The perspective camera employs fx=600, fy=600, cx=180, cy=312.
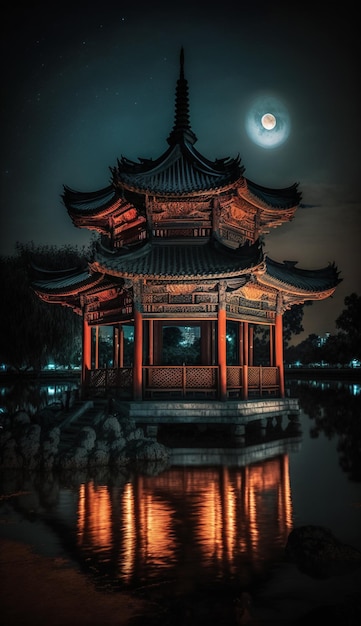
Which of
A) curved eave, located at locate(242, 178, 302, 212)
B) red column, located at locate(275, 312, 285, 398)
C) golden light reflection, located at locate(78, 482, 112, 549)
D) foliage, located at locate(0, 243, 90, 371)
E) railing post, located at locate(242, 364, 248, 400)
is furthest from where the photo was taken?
foliage, located at locate(0, 243, 90, 371)

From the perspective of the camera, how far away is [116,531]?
29.2ft

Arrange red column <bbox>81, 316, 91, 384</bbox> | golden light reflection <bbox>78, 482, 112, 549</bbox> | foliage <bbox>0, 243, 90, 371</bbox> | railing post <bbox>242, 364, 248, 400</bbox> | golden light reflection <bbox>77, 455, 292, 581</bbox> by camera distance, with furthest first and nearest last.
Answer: foliage <bbox>0, 243, 90, 371</bbox>
red column <bbox>81, 316, 91, 384</bbox>
railing post <bbox>242, 364, 248, 400</bbox>
golden light reflection <bbox>78, 482, 112, 549</bbox>
golden light reflection <bbox>77, 455, 292, 581</bbox>

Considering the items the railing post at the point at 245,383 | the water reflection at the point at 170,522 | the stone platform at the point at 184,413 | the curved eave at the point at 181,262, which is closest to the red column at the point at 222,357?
the stone platform at the point at 184,413

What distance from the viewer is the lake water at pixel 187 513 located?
24.1 ft

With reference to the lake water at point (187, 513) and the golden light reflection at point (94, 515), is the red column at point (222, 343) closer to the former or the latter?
the lake water at point (187, 513)

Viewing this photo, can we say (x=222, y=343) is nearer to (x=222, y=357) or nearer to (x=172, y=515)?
(x=222, y=357)

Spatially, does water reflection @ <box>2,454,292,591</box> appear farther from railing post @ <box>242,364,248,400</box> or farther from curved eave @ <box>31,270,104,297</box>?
curved eave @ <box>31,270,104,297</box>

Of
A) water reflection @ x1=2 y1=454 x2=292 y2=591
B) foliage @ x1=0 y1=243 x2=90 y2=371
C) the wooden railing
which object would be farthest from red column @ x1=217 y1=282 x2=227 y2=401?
foliage @ x1=0 y1=243 x2=90 y2=371

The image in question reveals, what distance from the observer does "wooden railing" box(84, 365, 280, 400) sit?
19.4 metres

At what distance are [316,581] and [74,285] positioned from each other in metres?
17.1

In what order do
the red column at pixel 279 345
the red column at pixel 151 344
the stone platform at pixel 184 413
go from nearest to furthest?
1. the stone platform at pixel 184 413
2. the red column at pixel 151 344
3. the red column at pixel 279 345

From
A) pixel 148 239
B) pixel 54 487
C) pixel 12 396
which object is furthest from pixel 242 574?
pixel 12 396

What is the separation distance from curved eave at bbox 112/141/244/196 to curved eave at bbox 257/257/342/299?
3622 mm

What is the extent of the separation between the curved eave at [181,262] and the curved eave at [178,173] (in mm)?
1986
